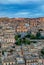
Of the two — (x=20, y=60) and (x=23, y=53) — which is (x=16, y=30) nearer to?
(x=23, y=53)

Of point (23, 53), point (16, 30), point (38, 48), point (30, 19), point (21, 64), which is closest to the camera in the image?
point (21, 64)

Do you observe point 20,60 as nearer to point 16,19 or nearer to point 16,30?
point 16,30

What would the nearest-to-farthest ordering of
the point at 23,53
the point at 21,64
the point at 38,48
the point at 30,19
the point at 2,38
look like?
the point at 21,64
the point at 23,53
the point at 38,48
the point at 2,38
the point at 30,19

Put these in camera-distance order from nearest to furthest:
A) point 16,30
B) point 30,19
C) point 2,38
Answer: point 2,38
point 16,30
point 30,19

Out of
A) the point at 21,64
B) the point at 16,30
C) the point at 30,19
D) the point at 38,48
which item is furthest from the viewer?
the point at 30,19

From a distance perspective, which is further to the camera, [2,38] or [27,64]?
[2,38]

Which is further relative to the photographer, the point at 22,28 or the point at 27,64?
the point at 22,28

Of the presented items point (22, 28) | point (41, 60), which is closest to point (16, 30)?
point (22, 28)

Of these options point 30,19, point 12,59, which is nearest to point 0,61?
point 12,59

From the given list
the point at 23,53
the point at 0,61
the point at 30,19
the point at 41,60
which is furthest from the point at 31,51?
the point at 30,19
